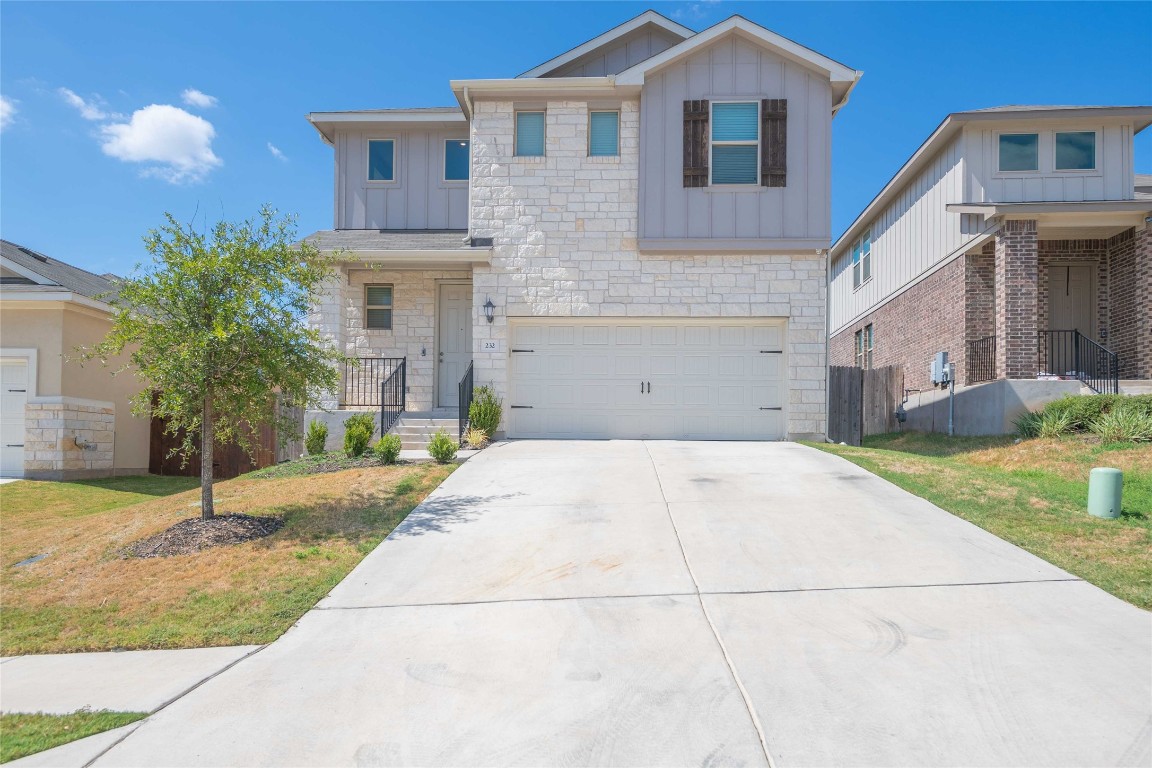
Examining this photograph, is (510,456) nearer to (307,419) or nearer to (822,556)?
(307,419)

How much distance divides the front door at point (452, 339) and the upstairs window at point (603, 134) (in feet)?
12.0

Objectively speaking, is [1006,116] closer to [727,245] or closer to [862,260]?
[727,245]

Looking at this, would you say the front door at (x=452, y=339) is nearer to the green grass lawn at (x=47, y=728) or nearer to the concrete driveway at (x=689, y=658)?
the concrete driveway at (x=689, y=658)

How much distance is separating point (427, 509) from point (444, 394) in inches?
243

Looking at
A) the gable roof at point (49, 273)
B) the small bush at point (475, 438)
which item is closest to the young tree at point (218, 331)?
the small bush at point (475, 438)

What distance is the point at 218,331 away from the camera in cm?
664

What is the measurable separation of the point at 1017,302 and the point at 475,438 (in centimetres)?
1067

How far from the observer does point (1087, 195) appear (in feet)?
46.2

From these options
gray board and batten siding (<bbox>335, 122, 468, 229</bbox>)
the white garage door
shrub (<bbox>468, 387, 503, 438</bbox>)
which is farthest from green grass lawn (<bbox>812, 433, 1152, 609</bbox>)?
gray board and batten siding (<bbox>335, 122, 468, 229</bbox>)

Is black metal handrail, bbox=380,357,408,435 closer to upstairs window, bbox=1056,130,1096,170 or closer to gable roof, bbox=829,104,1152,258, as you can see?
gable roof, bbox=829,104,1152,258

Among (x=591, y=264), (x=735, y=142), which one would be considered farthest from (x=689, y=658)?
(x=735, y=142)

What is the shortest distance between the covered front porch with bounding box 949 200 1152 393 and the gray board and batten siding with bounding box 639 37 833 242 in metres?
3.94

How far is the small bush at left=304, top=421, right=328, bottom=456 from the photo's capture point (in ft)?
37.1

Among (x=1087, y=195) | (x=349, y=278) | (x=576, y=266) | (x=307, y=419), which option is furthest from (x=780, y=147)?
(x=307, y=419)
